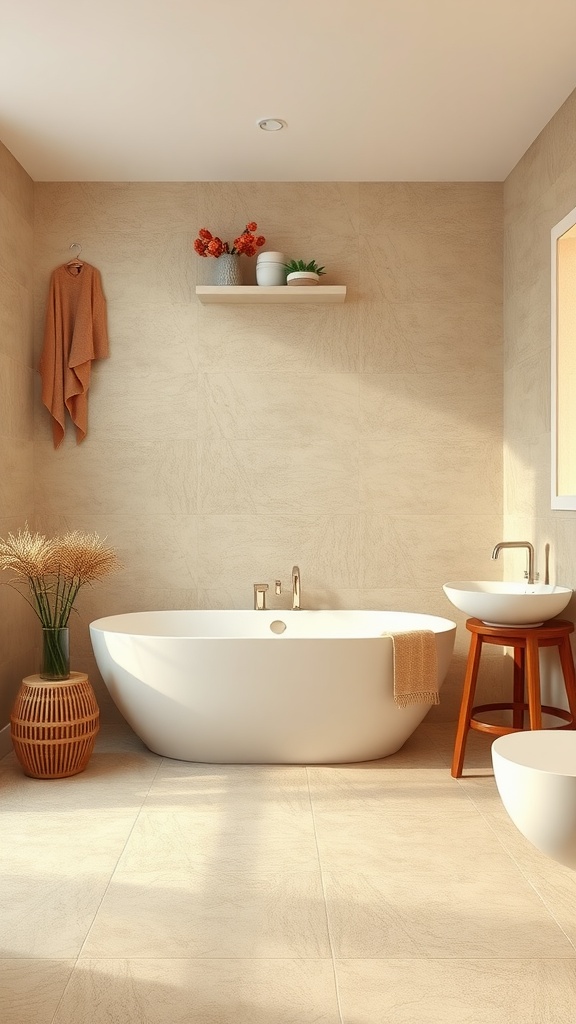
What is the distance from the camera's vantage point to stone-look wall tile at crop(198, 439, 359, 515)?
4.65 meters

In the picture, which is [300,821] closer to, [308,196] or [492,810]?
[492,810]

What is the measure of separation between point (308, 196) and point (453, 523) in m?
1.84

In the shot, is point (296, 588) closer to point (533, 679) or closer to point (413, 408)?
point (413, 408)

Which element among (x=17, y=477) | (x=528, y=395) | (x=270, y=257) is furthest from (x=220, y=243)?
(x=528, y=395)

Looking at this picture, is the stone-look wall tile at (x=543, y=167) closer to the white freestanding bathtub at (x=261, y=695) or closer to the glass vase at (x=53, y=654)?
the white freestanding bathtub at (x=261, y=695)

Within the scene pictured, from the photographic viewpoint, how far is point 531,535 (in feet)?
13.7

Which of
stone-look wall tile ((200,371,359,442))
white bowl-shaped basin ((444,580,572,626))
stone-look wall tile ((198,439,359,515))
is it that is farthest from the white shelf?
white bowl-shaped basin ((444,580,572,626))

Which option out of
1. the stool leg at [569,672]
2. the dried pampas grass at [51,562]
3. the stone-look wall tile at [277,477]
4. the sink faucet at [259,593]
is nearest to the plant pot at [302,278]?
the stone-look wall tile at [277,477]

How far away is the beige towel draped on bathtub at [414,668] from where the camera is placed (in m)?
3.71

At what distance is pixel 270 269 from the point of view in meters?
4.49

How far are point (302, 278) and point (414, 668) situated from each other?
1989 mm

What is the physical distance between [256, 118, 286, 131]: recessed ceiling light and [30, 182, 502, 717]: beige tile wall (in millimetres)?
704

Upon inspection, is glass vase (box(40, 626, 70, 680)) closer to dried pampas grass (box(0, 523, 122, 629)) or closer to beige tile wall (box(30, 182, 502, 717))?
dried pampas grass (box(0, 523, 122, 629))

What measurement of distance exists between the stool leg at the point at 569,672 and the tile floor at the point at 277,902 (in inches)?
18.9
